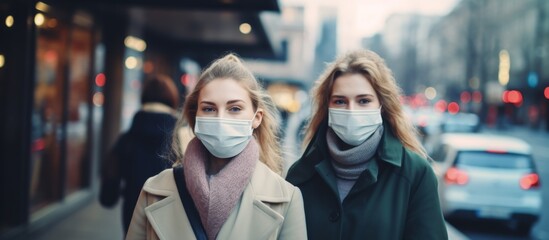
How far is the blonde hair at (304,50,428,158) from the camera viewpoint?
2.99 meters

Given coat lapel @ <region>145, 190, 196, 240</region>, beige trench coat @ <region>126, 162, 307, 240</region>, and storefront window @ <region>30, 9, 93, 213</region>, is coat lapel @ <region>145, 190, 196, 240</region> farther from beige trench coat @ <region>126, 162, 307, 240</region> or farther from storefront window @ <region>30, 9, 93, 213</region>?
storefront window @ <region>30, 9, 93, 213</region>

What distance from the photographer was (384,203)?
2807 mm

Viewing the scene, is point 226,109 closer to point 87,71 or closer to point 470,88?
point 87,71

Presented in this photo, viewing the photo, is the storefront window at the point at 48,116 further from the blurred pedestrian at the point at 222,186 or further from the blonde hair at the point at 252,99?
the blurred pedestrian at the point at 222,186

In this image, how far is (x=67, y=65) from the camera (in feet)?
29.7

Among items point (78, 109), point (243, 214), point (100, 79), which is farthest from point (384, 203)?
point (100, 79)

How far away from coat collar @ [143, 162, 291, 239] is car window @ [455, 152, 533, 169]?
776 centimetres

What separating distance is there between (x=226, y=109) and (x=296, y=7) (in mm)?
72875

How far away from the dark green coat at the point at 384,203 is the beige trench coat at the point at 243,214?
0.30 m

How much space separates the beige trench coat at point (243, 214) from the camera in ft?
8.11

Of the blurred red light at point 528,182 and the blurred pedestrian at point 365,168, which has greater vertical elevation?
the blurred pedestrian at point 365,168

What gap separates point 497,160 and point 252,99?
781cm

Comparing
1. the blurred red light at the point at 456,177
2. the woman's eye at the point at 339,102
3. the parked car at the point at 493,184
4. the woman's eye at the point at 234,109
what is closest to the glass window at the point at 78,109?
the parked car at the point at 493,184

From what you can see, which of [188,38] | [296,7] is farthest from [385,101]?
[296,7]
